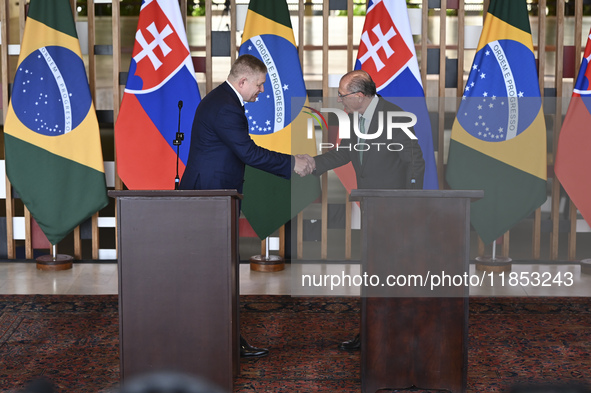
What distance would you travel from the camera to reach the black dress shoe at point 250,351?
282cm

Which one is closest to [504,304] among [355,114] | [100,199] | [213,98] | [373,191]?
[355,114]

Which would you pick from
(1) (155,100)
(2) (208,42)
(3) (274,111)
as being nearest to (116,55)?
(1) (155,100)

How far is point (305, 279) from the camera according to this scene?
444 cm

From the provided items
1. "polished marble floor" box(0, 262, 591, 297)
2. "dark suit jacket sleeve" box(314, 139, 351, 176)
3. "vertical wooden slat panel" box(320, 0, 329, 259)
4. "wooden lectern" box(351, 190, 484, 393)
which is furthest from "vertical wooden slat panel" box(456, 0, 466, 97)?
"wooden lectern" box(351, 190, 484, 393)

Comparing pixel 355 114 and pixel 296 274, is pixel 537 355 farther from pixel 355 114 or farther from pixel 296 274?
pixel 296 274

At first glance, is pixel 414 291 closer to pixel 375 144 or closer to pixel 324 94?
pixel 375 144

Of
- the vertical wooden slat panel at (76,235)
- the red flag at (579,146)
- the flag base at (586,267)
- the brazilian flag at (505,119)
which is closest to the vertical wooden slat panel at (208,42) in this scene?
the vertical wooden slat panel at (76,235)

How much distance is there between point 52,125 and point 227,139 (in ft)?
7.96

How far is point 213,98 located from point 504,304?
7.39 ft

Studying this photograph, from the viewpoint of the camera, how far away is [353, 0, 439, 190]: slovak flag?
458 cm

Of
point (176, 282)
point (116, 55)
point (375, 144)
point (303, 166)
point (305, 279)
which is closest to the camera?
point (176, 282)

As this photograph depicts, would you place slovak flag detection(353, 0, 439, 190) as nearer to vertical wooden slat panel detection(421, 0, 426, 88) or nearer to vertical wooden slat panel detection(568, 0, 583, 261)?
vertical wooden slat panel detection(421, 0, 426, 88)

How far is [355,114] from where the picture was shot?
3271 millimetres

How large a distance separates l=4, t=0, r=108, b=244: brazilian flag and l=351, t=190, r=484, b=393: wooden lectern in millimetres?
3031
